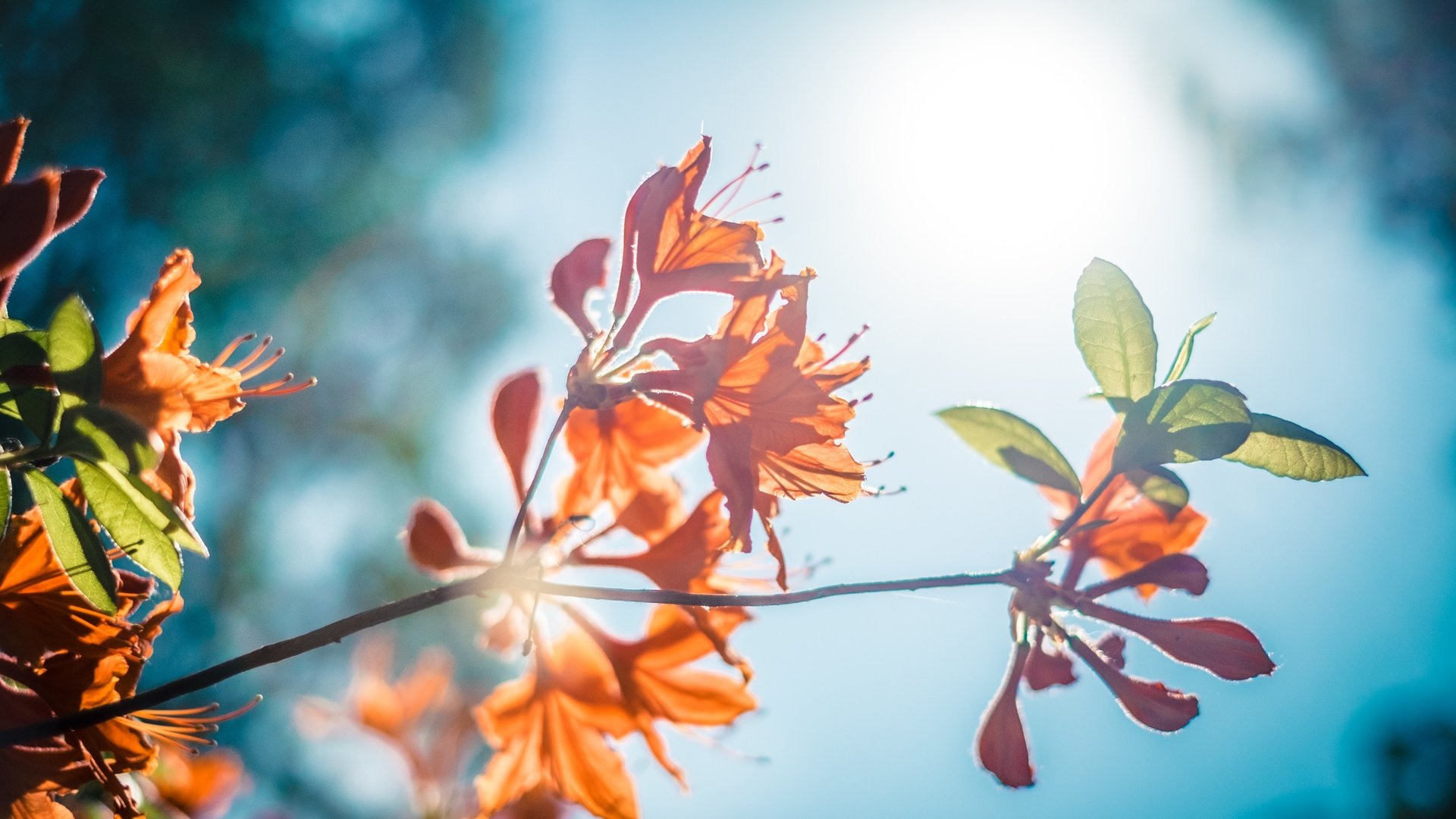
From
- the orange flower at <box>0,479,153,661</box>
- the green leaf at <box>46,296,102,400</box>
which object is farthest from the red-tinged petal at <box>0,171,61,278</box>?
the orange flower at <box>0,479,153,661</box>

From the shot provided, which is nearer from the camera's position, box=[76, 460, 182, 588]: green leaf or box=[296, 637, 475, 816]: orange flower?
box=[76, 460, 182, 588]: green leaf

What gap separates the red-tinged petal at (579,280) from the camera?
62.8 inches

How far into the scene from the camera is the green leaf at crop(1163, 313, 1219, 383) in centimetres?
133

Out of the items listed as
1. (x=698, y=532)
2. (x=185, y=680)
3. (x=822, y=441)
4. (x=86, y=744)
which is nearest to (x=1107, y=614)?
(x=822, y=441)

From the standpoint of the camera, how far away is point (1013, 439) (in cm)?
139

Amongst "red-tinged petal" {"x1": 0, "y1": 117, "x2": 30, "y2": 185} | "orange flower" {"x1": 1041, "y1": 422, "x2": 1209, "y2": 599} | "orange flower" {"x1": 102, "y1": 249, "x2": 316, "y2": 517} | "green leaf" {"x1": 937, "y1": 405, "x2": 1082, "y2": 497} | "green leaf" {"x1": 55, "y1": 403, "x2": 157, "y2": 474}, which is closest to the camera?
"green leaf" {"x1": 55, "y1": 403, "x2": 157, "y2": 474}

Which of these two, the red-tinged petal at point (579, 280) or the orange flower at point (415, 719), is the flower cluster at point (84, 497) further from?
the orange flower at point (415, 719)

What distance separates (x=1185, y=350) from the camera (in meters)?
1.33

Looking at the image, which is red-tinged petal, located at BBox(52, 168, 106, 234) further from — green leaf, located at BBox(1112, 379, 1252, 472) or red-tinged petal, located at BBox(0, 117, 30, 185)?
green leaf, located at BBox(1112, 379, 1252, 472)

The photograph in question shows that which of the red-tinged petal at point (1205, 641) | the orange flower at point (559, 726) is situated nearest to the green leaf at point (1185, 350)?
the red-tinged petal at point (1205, 641)

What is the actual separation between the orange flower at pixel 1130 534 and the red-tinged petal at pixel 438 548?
3.09 ft

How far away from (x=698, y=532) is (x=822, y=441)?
0.34 m

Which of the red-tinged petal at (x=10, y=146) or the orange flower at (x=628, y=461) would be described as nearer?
the red-tinged petal at (x=10, y=146)

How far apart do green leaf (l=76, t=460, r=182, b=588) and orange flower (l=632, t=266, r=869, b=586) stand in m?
0.63
